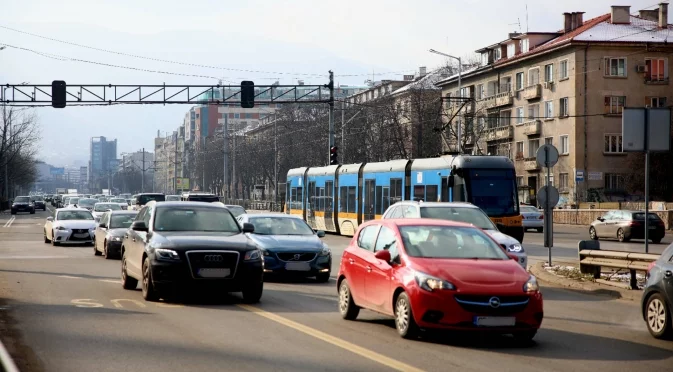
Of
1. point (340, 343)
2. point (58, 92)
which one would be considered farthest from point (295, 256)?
point (58, 92)

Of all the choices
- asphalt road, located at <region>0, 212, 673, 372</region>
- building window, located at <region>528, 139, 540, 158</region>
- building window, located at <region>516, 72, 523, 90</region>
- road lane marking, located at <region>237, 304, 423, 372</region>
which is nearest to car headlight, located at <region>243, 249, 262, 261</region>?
asphalt road, located at <region>0, 212, 673, 372</region>

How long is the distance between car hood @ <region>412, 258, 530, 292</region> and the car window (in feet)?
5.10

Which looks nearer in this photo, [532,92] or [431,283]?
[431,283]

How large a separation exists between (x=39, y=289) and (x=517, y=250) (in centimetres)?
915

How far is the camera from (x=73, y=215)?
128 ft

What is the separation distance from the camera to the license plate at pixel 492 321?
11.2 m

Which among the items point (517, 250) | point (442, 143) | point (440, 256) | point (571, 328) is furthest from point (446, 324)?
point (442, 143)

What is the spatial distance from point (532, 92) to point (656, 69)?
9.01 m

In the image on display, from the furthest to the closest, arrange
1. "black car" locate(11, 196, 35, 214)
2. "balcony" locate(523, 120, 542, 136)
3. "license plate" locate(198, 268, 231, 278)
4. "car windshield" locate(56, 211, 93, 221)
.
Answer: "black car" locate(11, 196, 35, 214), "balcony" locate(523, 120, 542, 136), "car windshield" locate(56, 211, 93, 221), "license plate" locate(198, 268, 231, 278)

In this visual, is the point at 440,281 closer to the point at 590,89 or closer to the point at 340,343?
the point at 340,343

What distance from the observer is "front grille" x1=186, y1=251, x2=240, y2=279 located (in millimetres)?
15805

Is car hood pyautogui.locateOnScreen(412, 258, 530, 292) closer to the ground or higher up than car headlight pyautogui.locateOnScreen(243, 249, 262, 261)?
higher up

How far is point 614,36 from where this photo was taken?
230 feet

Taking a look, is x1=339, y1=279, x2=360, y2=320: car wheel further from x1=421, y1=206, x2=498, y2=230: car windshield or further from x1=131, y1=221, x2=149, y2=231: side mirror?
x1=421, y1=206, x2=498, y2=230: car windshield
